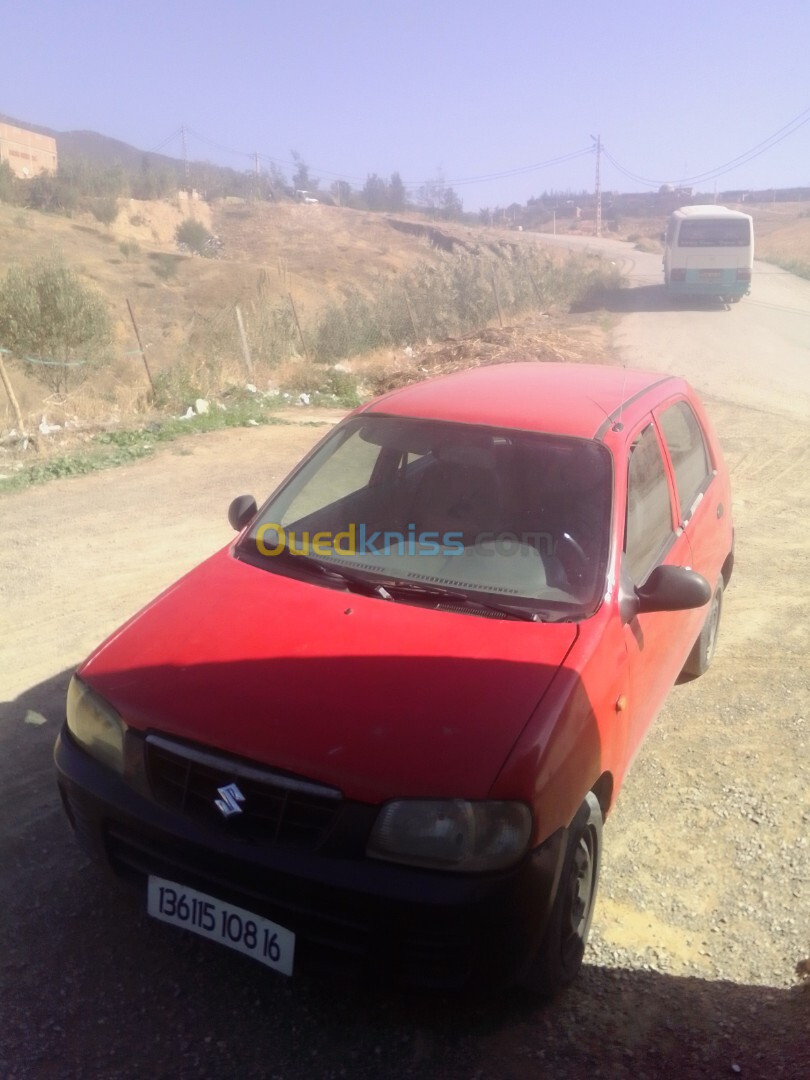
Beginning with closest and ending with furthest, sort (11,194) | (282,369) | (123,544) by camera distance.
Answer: (123,544) → (282,369) → (11,194)

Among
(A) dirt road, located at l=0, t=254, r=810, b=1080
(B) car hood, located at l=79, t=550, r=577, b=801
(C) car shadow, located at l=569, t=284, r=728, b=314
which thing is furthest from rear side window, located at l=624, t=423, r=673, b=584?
(C) car shadow, located at l=569, t=284, r=728, b=314

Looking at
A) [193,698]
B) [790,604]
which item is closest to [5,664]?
[193,698]

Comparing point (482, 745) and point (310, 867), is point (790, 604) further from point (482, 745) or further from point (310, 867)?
point (310, 867)

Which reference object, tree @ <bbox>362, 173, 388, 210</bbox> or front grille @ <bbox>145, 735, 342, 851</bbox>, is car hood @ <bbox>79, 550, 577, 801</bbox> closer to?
front grille @ <bbox>145, 735, 342, 851</bbox>

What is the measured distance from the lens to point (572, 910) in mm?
2568

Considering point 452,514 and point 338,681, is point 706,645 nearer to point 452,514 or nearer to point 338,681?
point 452,514

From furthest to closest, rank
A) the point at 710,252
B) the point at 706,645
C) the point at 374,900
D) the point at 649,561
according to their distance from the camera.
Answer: the point at 710,252 < the point at 706,645 < the point at 649,561 < the point at 374,900

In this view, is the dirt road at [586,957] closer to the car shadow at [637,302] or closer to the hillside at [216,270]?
the hillside at [216,270]

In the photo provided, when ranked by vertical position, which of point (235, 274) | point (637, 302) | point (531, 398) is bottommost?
point (531, 398)

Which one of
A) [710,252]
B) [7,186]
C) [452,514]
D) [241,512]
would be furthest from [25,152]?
[452,514]

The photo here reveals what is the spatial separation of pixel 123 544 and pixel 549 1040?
5258 millimetres

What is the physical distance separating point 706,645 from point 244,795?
3.08 m

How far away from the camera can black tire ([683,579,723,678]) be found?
177 inches

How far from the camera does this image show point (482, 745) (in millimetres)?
2326
